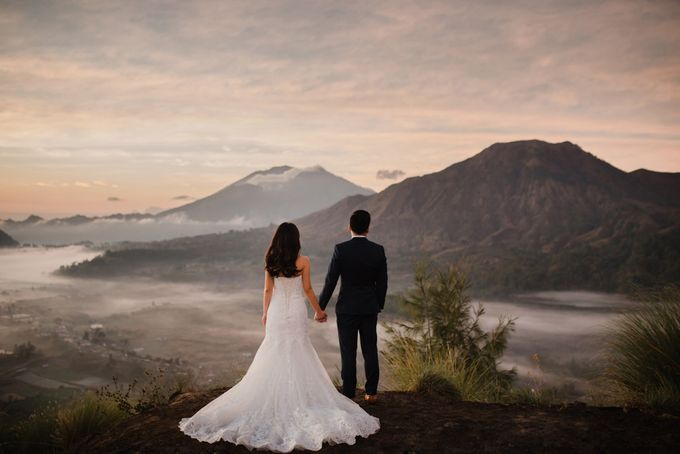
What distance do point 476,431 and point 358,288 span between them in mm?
2211

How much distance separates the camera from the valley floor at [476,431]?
5551 millimetres

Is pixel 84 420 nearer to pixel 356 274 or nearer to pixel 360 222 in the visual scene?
pixel 356 274

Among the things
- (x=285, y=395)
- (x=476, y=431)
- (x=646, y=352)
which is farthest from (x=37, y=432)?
(x=646, y=352)

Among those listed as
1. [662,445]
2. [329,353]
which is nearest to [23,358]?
[329,353]

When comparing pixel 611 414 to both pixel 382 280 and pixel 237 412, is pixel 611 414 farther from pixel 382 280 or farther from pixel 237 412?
pixel 237 412

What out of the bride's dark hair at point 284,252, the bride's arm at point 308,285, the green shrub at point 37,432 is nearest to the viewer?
the bride's dark hair at point 284,252

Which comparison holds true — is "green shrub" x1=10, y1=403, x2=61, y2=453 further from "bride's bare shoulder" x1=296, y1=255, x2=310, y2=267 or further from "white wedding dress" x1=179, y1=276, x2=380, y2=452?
"bride's bare shoulder" x1=296, y1=255, x2=310, y2=267

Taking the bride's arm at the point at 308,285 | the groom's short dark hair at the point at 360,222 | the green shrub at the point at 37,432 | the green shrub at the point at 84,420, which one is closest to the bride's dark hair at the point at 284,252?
the bride's arm at the point at 308,285

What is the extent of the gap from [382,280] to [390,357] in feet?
10.5

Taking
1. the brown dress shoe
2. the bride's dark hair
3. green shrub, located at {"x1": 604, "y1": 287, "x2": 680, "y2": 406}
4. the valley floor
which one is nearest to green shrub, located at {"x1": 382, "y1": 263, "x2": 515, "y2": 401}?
the brown dress shoe

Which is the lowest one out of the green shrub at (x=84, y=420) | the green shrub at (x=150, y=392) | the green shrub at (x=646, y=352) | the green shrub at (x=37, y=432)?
the green shrub at (x=37, y=432)

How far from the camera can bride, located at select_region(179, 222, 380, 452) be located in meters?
5.61

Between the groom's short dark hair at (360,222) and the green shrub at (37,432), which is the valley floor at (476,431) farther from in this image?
the groom's short dark hair at (360,222)

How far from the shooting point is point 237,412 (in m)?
6.02
